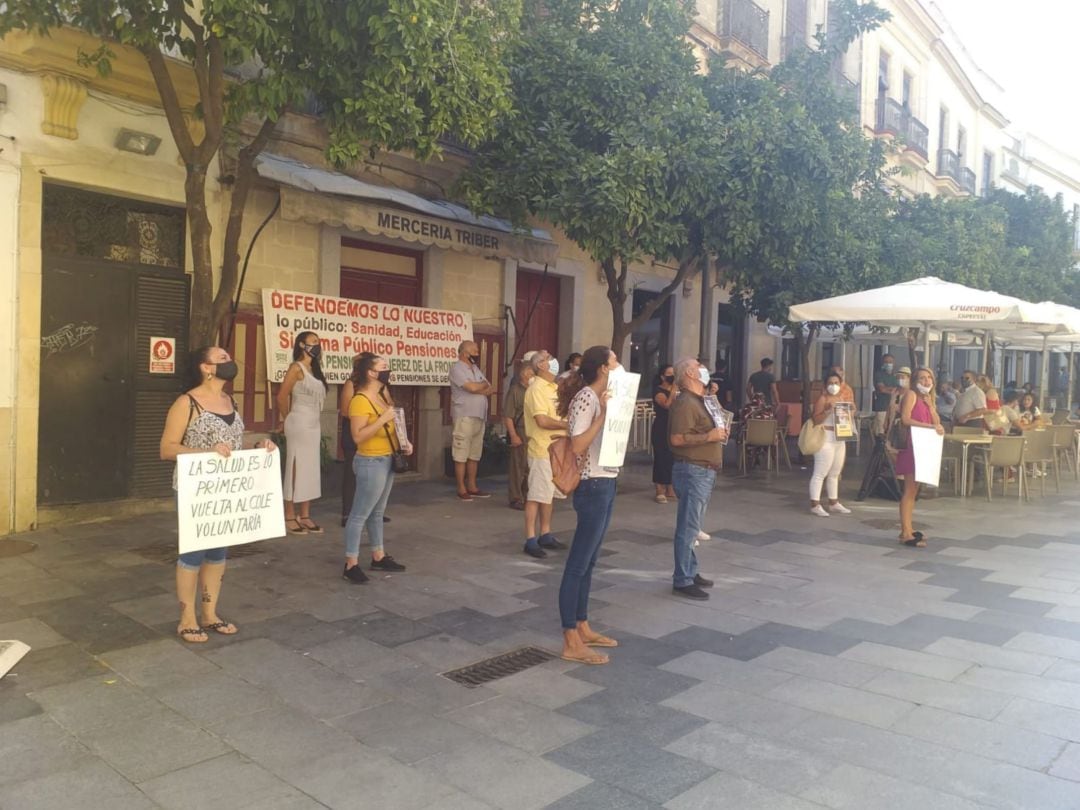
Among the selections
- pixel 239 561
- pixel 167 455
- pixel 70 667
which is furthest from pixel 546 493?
pixel 70 667

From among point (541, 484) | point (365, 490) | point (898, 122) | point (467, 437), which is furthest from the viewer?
point (898, 122)

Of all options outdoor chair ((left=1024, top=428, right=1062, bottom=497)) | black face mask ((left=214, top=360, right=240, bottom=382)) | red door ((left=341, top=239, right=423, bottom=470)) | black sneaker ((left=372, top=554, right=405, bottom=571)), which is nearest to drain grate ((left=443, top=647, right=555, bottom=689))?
black sneaker ((left=372, top=554, right=405, bottom=571))

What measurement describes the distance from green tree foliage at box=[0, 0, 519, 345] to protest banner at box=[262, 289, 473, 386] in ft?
9.48

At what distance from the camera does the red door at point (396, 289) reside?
10992 mm

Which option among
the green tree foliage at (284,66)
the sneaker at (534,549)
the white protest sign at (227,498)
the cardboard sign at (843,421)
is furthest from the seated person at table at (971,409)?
the white protest sign at (227,498)

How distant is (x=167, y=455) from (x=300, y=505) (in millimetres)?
3571

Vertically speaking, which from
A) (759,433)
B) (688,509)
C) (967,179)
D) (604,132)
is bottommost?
(688,509)

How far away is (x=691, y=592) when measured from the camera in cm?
623

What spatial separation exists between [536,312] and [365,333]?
3993 mm

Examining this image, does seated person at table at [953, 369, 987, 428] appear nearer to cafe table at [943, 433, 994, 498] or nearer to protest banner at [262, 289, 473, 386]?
cafe table at [943, 433, 994, 498]

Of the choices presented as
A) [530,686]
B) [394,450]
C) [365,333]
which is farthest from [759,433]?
[530,686]

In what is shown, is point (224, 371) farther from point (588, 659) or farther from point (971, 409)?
point (971, 409)

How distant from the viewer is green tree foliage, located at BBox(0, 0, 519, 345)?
6.22 metres

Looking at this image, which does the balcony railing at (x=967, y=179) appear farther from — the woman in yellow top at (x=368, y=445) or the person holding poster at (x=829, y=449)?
the woman in yellow top at (x=368, y=445)
